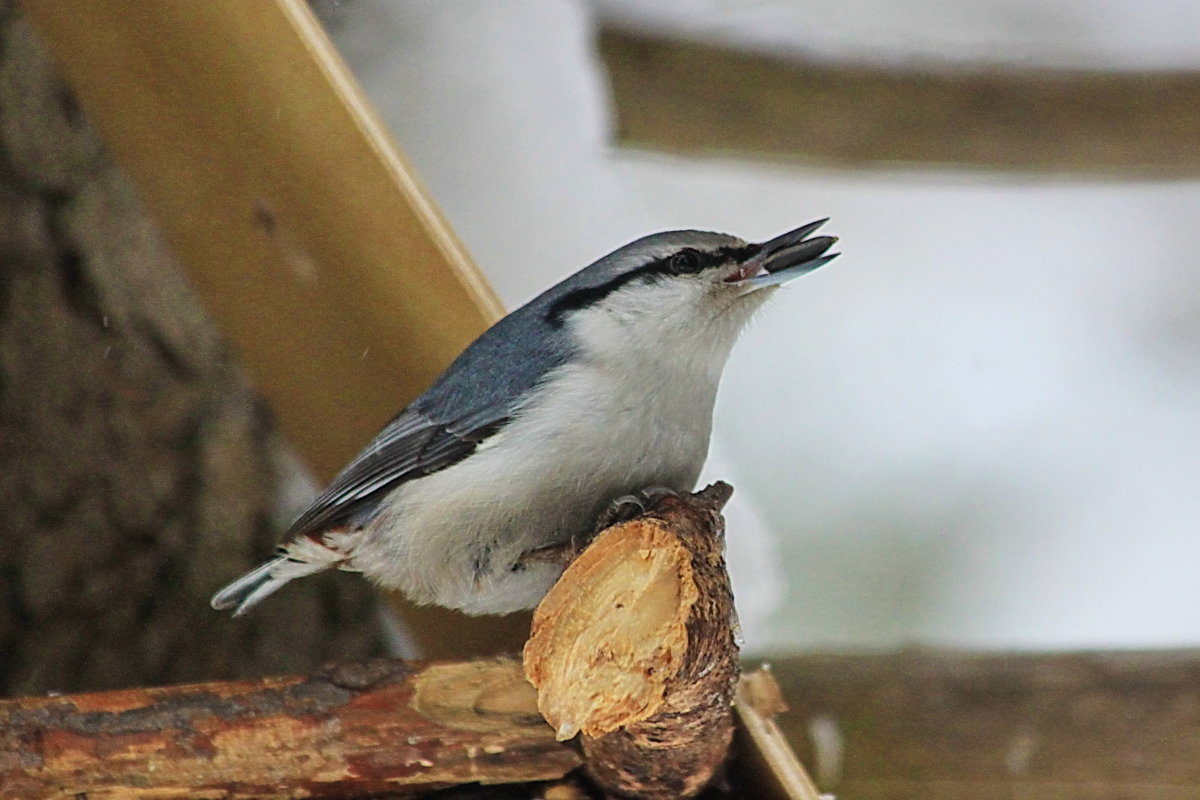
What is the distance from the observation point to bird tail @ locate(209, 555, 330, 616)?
1467 millimetres

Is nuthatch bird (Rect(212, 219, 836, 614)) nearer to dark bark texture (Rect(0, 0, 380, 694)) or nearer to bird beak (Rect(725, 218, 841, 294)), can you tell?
bird beak (Rect(725, 218, 841, 294))

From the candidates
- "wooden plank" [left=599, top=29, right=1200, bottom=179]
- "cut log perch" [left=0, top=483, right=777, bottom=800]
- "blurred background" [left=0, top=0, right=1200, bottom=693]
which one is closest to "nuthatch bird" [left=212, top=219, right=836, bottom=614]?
"cut log perch" [left=0, top=483, right=777, bottom=800]

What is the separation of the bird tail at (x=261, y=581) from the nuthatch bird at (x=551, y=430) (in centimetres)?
5

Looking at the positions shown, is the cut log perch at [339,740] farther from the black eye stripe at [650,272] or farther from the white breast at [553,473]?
the black eye stripe at [650,272]

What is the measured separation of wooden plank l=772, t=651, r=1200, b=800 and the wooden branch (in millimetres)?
658

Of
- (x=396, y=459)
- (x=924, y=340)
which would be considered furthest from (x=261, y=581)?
(x=924, y=340)

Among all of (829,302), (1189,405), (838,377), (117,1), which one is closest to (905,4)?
(829,302)

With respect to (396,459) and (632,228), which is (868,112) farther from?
(396,459)

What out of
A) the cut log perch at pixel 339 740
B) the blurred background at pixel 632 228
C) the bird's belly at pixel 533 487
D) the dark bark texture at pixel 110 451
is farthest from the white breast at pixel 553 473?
the dark bark texture at pixel 110 451

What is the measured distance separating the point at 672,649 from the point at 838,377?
5.01 ft

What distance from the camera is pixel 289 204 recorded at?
1418 mm

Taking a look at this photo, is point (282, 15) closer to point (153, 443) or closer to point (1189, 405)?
point (153, 443)

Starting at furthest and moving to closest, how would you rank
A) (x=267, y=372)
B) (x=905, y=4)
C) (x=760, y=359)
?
(x=760, y=359) → (x=905, y=4) → (x=267, y=372)

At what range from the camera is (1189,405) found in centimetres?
247
